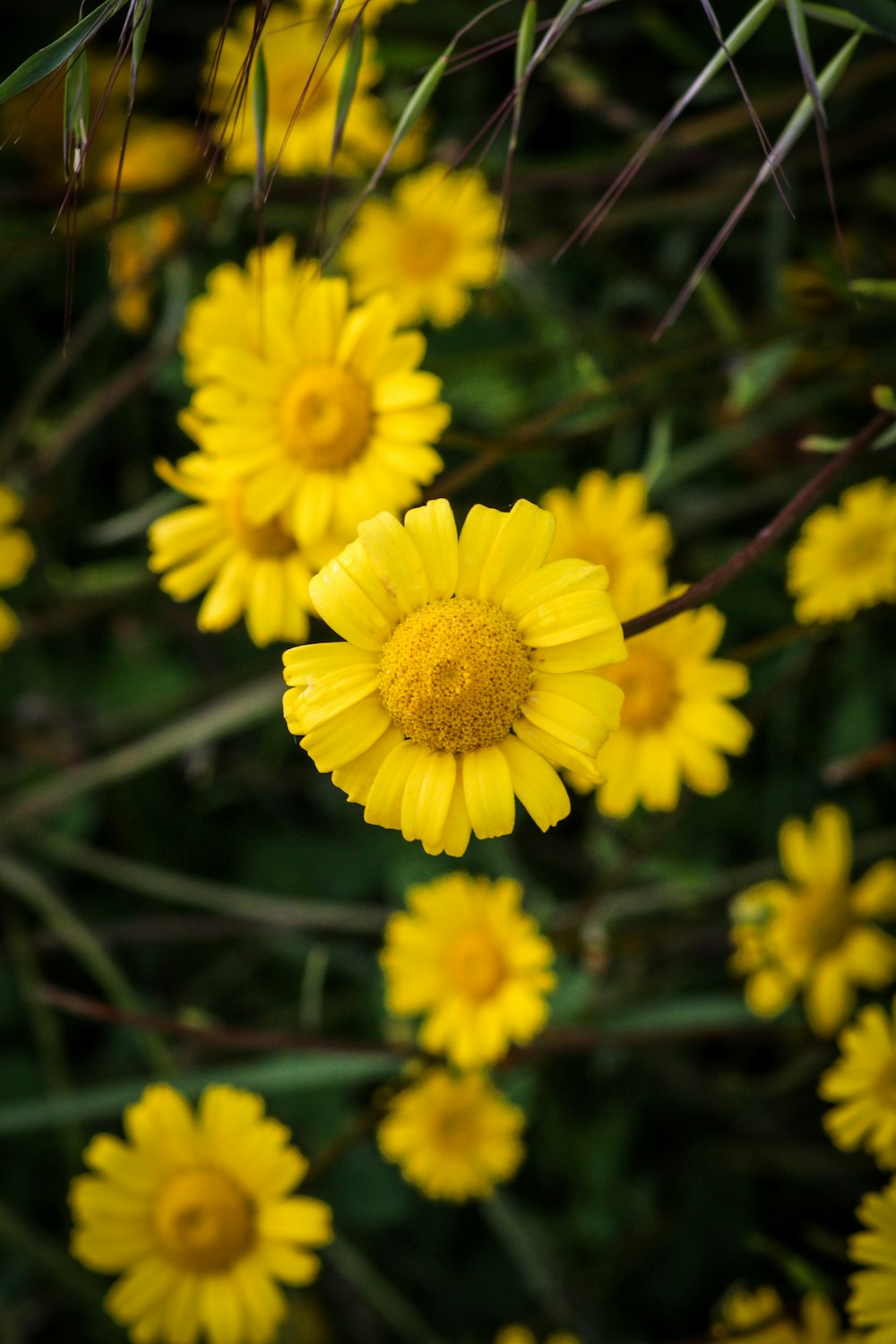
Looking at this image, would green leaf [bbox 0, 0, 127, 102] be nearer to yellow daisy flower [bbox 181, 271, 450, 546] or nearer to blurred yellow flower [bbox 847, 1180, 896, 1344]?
yellow daisy flower [bbox 181, 271, 450, 546]

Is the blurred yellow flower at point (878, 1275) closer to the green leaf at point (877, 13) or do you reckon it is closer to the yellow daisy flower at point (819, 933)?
the yellow daisy flower at point (819, 933)

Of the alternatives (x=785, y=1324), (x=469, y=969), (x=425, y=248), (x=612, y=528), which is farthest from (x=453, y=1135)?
(x=425, y=248)

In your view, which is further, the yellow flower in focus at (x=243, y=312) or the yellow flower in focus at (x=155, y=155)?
the yellow flower in focus at (x=155, y=155)

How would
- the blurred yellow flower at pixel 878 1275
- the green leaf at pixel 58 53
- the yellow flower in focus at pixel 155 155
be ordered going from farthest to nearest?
the yellow flower in focus at pixel 155 155, the blurred yellow flower at pixel 878 1275, the green leaf at pixel 58 53

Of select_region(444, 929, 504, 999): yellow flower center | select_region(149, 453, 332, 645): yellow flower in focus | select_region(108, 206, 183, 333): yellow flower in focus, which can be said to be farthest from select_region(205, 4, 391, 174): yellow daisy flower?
select_region(444, 929, 504, 999): yellow flower center

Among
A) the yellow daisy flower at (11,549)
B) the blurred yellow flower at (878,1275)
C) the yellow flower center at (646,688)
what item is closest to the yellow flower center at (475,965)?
the yellow flower center at (646,688)

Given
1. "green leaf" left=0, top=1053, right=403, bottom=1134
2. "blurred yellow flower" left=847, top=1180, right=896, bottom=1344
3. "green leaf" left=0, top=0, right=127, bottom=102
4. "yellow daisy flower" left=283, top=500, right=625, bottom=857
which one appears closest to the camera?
"green leaf" left=0, top=0, right=127, bottom=102

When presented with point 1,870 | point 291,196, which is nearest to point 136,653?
point 1,870
